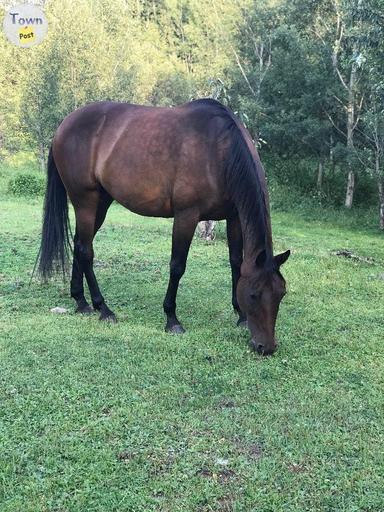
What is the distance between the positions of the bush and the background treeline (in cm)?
398

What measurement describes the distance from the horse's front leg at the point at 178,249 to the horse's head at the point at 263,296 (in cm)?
81

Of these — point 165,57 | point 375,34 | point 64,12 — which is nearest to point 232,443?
point 375,34

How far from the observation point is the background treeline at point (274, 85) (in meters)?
16.3

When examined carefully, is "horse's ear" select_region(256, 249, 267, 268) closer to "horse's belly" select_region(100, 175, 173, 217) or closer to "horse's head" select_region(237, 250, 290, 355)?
"horse's head" select_region(237, 250, 290, 355)

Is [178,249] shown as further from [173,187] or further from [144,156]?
[144,156]

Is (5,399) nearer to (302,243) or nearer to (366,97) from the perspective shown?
(302,243)

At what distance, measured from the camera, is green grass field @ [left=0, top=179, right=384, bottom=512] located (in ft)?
7.81

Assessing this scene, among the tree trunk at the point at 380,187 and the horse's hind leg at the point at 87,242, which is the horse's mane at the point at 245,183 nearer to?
the horse's hind leg at the point at 87,242

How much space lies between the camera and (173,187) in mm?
4586

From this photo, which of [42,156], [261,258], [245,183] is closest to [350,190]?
[42,156]

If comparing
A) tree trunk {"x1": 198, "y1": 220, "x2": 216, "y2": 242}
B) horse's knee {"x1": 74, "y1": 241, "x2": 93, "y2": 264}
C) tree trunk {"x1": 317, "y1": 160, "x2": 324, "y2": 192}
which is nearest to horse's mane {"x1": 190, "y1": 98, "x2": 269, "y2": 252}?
horse's knee {"x1": 74, "y1": 241, "x2": 93, "y2": 264}

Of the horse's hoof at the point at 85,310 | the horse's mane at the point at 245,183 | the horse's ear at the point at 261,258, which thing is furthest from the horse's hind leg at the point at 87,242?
the horse's ear at the point at 261,258

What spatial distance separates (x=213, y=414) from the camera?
3080mm

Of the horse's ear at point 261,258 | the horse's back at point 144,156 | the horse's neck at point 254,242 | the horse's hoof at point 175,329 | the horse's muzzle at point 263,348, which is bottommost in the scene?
the horse's hoof at point 175,329
